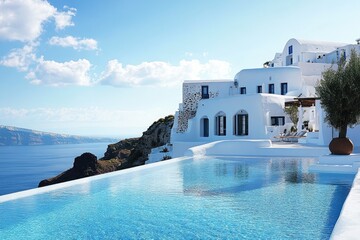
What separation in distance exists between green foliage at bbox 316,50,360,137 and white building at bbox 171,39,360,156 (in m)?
7.80

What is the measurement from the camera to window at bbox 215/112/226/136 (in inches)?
1171

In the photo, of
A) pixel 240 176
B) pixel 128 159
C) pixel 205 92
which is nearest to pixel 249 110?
pixel 205 92

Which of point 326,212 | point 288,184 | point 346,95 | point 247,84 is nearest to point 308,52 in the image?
point 247,84

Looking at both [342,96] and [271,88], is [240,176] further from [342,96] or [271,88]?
[271,88]

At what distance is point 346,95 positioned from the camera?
1272cm

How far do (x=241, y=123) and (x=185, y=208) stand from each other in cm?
2186

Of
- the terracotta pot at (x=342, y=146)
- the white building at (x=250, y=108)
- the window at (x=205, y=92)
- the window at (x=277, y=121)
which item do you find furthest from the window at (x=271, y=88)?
the terracotta pot at (x=342, y=146)

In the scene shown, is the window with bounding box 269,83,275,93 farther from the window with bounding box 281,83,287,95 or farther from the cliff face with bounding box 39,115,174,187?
the cliff face with bounding box 39,115,174,187

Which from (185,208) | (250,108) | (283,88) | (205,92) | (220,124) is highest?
(283,88)

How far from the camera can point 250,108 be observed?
28.1 meters

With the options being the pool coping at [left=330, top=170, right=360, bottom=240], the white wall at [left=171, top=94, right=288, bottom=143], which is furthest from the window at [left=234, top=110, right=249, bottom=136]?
the pool coping at [left=330, top=170, right=360, bottom=240]

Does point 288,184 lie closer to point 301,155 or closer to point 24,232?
point 24,232

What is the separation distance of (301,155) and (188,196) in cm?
1049

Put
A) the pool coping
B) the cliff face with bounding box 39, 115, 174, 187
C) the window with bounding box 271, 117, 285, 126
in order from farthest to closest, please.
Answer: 1. the cliff face with bounding box 39, 115, 174, 187
2. the window with bounding box 271, 117, 285, 126
3. the pool coping
